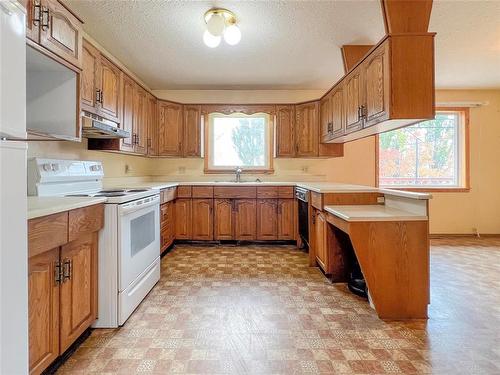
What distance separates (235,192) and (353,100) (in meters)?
2.00

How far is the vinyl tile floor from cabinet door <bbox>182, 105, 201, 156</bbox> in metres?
2.11

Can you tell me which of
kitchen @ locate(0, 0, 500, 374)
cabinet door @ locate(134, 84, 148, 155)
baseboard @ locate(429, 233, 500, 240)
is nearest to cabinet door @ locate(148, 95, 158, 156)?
kitchen @ locate(0, 0, 500, 374)

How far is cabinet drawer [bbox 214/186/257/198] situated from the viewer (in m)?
4.23

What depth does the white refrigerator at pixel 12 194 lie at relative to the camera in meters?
0.97

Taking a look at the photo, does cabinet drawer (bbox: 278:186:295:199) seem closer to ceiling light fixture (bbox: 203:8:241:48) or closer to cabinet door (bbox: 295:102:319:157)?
cabinet door (bbox: 295:102:319:157)

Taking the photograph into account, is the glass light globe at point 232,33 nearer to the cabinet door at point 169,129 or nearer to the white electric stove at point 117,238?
the white electric stove at point 117,238

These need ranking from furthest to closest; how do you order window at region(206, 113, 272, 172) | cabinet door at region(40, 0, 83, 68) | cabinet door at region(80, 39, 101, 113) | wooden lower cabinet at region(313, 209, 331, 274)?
window at region(206, 113, 272, 172)
wooden lower cabinet at region(313, 209, 331, 274)
cabinet door at region(80, 39, 101, 113)
cabinet door at region(40, 0, 83, 68)

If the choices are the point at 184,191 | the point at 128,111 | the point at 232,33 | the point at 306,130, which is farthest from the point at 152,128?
the point at 306,130

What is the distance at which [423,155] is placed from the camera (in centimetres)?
490

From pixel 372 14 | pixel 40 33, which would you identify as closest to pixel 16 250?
pixel 40 33

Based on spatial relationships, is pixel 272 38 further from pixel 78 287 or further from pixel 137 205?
pixel 78 287

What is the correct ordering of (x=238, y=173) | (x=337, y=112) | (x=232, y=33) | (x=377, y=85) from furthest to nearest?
1. (x=238, y=173)
2. (x=337, y=112)
3. (x=232, y=33)
4. (x=377, y=85)

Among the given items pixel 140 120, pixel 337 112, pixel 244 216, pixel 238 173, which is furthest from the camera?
pixel 238 173

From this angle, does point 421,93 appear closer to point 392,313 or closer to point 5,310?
point 392,313
